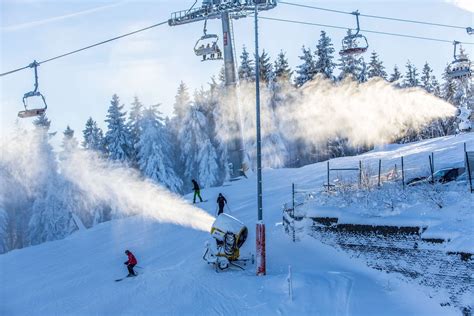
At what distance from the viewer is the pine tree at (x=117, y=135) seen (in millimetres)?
60219

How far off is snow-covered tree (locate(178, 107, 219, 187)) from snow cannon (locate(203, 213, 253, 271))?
148 feet

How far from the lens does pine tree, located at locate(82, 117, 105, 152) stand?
223ft

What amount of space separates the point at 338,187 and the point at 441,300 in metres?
7.33

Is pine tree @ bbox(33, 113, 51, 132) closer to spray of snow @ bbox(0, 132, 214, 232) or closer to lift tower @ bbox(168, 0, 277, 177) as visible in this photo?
spray of snow @ bbox(0, 132, 214, 232)

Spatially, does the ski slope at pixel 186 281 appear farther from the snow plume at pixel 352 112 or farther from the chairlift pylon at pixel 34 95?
the snow plume at pixel 352 112

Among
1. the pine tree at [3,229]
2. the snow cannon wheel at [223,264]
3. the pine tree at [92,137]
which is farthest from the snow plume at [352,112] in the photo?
Answer: the snow cannon wheel at [223,264]

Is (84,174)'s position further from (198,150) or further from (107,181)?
(198,150)

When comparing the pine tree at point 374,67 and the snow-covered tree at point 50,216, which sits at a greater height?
the pine tree at point 374,67

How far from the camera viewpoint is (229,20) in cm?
3675

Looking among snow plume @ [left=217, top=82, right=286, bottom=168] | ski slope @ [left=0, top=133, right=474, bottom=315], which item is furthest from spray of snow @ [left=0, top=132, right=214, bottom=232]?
ski slope @ [left=0, top=133, right=474, bottom=315]

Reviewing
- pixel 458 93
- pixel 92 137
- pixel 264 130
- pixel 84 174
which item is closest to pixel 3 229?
pixel 84 174

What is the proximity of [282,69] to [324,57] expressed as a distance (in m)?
7.98

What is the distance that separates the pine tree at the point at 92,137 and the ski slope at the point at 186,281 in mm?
41923

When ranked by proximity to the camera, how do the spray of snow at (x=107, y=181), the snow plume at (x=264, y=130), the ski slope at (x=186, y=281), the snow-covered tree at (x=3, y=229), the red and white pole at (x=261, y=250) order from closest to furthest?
the ski slope at (x=186, y=281) < the red and white pole at (x=261, y=250) < the spray of snow at (x=107, y=181) < the snow-covered tree at (x=3, y=229) < the snow plume at (x=264, y=130)
